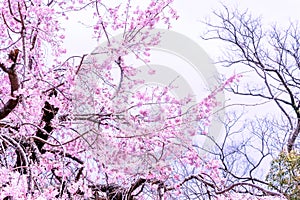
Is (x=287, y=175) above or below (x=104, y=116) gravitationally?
above

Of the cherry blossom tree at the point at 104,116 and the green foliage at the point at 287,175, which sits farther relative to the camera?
the green foliage at the point at 287,175

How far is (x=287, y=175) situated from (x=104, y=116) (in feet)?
8.36

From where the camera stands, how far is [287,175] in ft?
15.3

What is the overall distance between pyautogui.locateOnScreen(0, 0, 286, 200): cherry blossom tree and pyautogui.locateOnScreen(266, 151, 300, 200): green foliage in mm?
1623

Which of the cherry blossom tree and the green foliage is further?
the green foliage

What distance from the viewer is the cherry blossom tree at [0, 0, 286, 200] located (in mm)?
2752

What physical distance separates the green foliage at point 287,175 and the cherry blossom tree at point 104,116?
5.33 feet

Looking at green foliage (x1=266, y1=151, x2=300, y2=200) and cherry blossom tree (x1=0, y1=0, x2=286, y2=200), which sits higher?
green foliage (x1=266, y1=151, x2=300, y2=200)

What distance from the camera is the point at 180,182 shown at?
112 inches

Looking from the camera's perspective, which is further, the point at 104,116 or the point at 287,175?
the point at 287,175

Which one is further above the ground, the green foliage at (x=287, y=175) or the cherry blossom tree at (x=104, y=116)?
the green foliage at (x=287, y=175)

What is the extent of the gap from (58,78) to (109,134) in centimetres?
56

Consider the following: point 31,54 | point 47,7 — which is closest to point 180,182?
point 31,54

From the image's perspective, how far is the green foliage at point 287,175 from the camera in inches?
176
